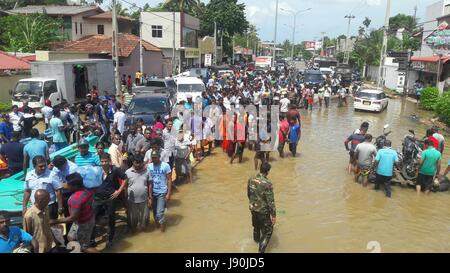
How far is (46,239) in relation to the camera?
552 centimetres

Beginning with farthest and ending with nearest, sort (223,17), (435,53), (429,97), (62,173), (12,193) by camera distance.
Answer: (223,17) < (435,53) < (429,97) < (12,193) < (62,173)

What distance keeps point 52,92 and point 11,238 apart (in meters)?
15.3

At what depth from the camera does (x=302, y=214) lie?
891 cm

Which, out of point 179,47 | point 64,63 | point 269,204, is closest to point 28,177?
point 269,204

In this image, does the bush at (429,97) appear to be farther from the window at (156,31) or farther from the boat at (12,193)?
the window at (156,31)

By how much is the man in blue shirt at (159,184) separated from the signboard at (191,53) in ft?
142

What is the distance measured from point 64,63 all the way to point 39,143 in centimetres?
1288

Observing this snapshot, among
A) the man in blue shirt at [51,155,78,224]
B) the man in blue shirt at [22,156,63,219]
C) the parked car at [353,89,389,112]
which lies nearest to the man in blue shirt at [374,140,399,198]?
the man in blue shirt at [51,155,78,224]

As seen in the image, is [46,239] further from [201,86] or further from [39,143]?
[201,86]

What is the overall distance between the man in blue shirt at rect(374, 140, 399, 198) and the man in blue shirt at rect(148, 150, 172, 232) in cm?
504

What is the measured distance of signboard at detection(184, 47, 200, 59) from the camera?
1970 inches

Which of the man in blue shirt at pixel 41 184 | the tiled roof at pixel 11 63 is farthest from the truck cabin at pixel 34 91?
the man in blue shirt at pixel 41 184

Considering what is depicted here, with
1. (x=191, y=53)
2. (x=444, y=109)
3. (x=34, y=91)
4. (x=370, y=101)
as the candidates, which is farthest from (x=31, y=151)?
(x=191, y=53)

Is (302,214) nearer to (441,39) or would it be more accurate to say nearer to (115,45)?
(115,45)
